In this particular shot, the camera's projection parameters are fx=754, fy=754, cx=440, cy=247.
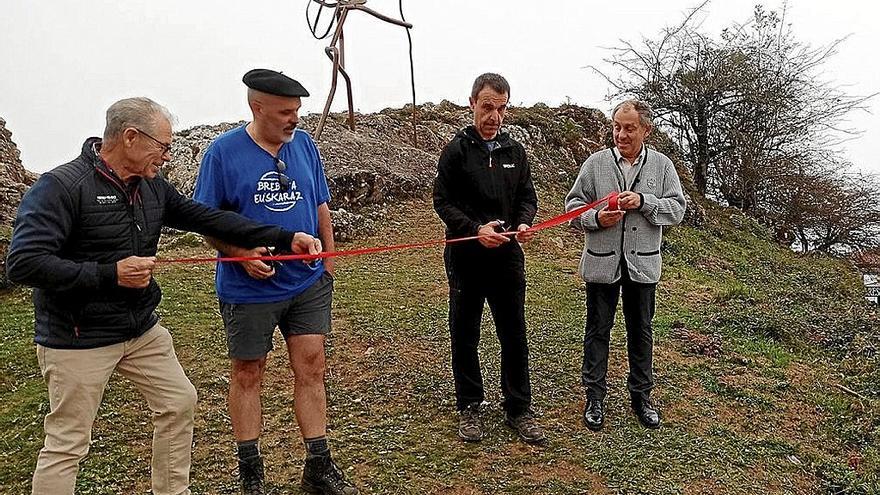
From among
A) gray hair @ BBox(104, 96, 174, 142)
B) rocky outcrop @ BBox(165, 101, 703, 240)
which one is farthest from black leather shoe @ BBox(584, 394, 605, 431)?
rocky outcrop @ BBox(165, 101, 703, 240)

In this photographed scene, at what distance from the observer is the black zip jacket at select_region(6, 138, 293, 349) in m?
2.64

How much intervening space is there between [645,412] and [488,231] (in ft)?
4.97

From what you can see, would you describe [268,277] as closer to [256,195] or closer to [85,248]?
[256,195]

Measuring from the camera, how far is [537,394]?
4.89m

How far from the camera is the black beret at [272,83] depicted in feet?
10.3

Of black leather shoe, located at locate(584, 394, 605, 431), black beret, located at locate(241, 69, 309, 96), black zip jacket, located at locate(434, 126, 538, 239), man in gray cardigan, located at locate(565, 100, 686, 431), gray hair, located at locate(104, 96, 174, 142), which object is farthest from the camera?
black leather shoe, located at locate(584, 394, 605, 431)

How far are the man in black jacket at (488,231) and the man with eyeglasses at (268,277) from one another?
0.83m

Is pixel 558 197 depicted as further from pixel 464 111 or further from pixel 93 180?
pixel 93 180

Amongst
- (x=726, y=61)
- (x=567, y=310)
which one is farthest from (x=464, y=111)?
(x=567, y=310)

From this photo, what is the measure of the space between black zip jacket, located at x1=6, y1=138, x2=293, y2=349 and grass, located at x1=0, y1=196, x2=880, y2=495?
1214mm

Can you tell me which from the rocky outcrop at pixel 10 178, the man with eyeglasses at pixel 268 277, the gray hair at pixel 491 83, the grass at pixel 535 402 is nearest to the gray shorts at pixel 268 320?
the man with eyeglasses at pixel 268 277

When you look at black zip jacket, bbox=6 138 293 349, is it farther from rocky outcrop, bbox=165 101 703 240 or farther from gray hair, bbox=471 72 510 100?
rocky outcrop, bbox=165 101 703 240

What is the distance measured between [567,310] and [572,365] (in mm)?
1628

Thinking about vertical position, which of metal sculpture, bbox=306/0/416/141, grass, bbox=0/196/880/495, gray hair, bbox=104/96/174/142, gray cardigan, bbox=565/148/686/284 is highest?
metal sculpture, bbox=306/0/416/141
